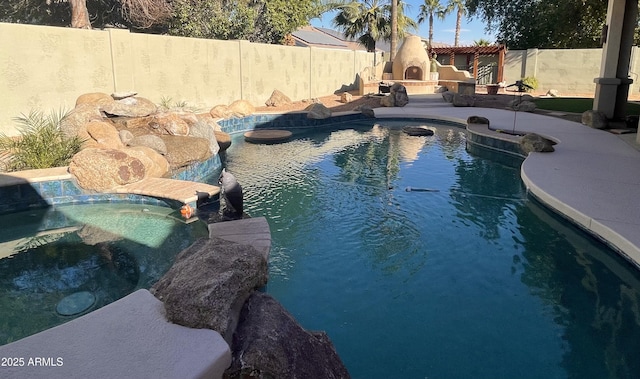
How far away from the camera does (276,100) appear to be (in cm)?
1788

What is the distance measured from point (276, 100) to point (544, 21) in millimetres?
18619

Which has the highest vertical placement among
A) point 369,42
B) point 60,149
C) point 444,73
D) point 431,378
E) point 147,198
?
point 369,42

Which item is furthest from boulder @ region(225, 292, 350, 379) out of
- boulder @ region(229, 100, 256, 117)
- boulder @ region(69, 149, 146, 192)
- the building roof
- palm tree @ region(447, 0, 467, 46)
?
palm tree @ region(447, 0, 467, 46)

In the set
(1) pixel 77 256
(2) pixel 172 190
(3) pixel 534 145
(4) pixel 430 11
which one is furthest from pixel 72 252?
(4) pixel 430 11

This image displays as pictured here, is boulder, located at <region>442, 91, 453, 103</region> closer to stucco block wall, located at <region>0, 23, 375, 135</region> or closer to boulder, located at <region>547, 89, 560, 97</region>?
stucco block wall, located at <region>0, 23, 375, 135</region>

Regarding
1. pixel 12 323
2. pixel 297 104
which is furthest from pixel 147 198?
pixel 297 104

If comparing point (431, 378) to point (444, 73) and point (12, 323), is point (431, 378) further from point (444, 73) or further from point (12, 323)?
Answer: point (444, 73)

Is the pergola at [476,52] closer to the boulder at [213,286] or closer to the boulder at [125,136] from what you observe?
the boulder at [125,136]

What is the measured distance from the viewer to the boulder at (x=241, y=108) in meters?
15.4

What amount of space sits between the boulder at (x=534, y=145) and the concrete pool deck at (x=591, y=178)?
0.21 m

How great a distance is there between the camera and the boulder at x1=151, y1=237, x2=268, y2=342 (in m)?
2.68

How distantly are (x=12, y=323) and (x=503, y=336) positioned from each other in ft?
14.3

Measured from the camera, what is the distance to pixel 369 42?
31469mm

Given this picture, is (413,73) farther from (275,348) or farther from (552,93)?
(275,348)
